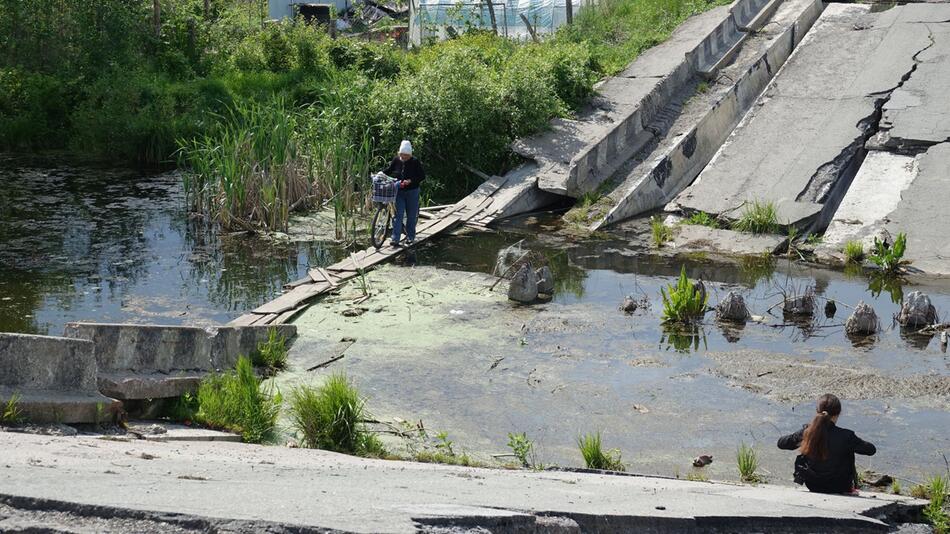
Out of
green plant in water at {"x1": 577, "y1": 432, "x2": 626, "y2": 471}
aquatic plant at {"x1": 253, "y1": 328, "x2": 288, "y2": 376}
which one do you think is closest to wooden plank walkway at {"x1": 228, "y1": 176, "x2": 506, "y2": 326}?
aquatic plant at {"x1": 253, "y1": 328, "x2": 288, "y2": 376}

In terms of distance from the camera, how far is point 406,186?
43.7 ft

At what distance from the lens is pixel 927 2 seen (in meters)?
20.9

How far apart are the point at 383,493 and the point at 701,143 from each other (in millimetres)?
13884

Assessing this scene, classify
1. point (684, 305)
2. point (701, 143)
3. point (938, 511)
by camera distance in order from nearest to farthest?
point (938, 511) → point (684, 305) → point (701, 143)

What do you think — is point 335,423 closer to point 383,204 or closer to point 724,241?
point 383,204

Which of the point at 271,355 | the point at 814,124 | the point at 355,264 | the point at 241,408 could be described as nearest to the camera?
the point at 241,408

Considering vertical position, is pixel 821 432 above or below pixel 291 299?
above

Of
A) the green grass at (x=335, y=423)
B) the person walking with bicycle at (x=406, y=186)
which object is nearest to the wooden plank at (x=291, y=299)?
the person walking with bicycle at (x=406, y=186)

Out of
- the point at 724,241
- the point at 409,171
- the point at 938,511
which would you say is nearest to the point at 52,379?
the point at 938,511

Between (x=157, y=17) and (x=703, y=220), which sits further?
(x=157, y=17)

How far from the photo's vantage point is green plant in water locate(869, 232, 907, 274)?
1278 centimetres

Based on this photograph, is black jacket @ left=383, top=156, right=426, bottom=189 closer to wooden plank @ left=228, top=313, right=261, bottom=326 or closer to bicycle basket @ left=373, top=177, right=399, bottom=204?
bicycle basket @ left=373, top=177, right=399, bottom=204

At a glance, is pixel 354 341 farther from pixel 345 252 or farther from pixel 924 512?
pixel 924 512

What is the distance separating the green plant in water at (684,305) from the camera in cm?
1080
